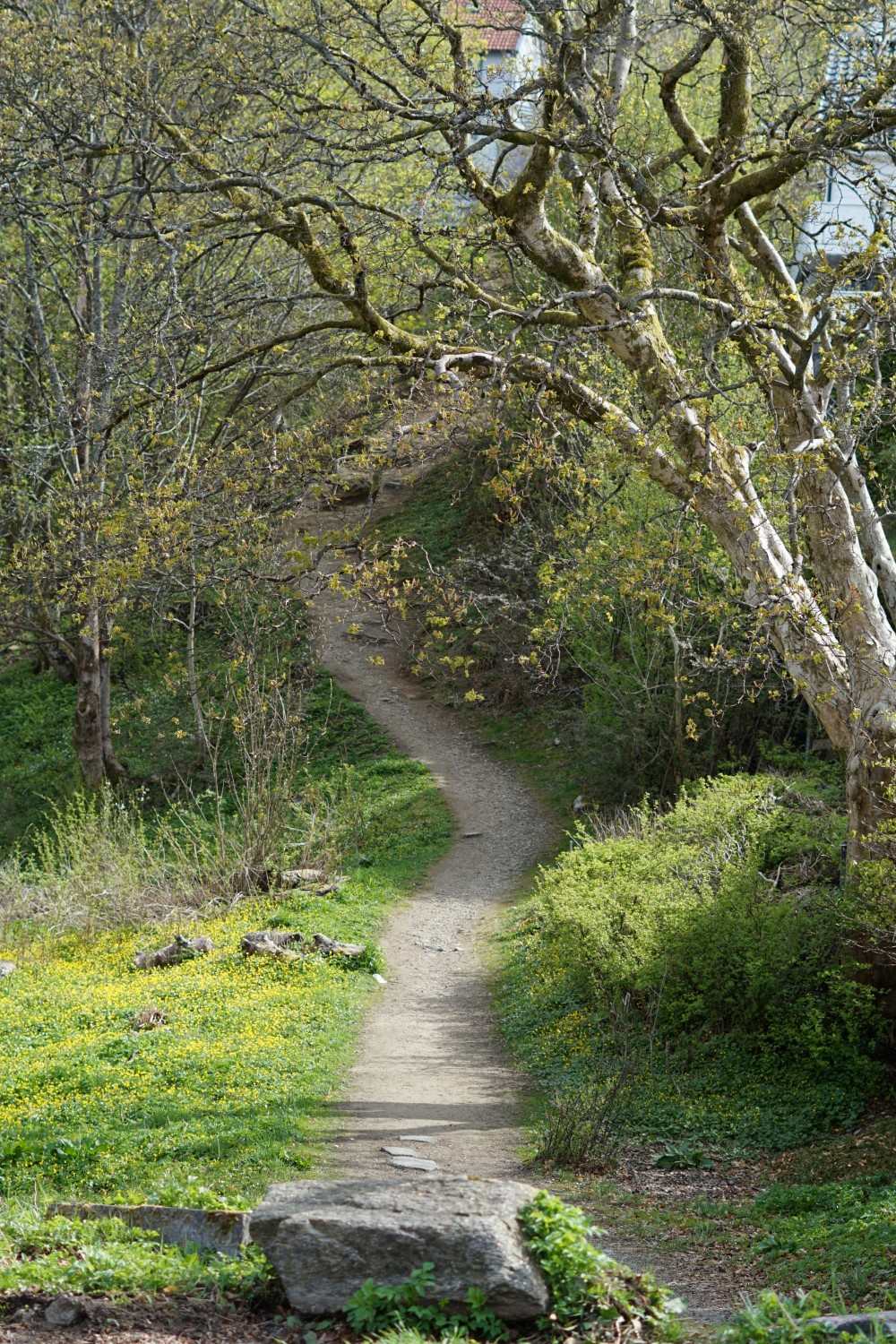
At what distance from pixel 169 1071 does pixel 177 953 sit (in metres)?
3.35

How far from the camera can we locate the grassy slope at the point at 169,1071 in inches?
239

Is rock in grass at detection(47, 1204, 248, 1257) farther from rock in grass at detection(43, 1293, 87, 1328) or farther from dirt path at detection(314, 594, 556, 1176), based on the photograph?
dirt path at detection(314, 594, 556, 1176)

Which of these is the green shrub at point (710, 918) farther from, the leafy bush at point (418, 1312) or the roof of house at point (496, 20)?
the roof of house at point (496, 20)

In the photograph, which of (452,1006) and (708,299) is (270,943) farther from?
(708,299)

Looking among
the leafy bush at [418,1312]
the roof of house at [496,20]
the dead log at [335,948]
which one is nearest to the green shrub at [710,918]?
→ the dead log at [335,948]

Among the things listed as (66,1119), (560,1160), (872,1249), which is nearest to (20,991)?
(66,1119)

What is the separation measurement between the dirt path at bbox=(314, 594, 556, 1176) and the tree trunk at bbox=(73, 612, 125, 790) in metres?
5.01

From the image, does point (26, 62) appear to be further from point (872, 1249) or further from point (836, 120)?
point (872, 1249)

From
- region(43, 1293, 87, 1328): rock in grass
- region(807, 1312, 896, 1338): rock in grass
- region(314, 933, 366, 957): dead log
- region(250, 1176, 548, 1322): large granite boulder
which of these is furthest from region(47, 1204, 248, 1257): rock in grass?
region(314, 933, 366, 957): dead log

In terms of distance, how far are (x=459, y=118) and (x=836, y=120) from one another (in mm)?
2546

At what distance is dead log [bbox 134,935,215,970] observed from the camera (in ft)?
Answer: 39.7

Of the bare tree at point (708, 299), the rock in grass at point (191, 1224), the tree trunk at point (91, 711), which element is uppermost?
the bare tree at point (708, 299)

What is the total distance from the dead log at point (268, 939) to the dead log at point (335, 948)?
190 mm

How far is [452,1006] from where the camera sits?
441 inches
